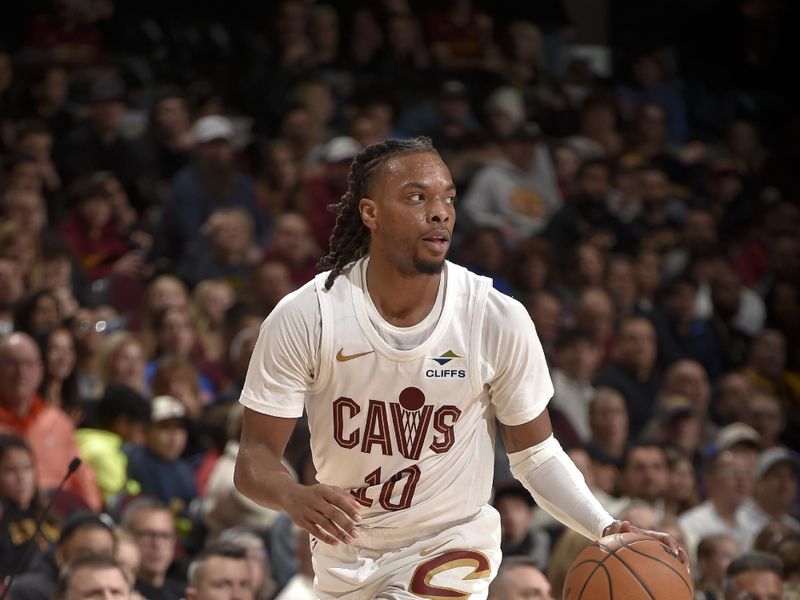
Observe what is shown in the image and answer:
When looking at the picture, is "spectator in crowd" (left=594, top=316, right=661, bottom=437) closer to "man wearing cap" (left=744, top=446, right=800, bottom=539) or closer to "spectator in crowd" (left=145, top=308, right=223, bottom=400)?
"man wearing cap" (left=744, top=446, right=800, bottom=539)

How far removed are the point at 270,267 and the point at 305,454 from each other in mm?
1872

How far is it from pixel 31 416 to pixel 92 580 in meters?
1.85

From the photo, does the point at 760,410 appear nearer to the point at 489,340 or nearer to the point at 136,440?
the point at 136,440

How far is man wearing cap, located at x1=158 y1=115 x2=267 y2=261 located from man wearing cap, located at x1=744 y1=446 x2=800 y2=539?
3.60m

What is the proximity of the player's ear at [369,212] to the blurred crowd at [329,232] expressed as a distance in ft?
6.17

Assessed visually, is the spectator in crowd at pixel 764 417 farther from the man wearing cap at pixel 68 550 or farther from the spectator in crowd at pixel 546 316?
Answer: the man wearing cap at pixel 68 550

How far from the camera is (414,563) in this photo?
151 inches

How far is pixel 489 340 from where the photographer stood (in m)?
3.95

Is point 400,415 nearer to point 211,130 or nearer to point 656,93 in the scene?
point 211,130

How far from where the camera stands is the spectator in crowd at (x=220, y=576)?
230 inches

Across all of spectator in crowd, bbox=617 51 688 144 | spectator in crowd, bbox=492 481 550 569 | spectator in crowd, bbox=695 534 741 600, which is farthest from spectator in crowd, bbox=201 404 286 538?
spectator in crowd, bbox=617 51 688 144

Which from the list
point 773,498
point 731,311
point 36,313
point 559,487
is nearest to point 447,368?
point 559,487

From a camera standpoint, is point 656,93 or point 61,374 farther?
point 656,93

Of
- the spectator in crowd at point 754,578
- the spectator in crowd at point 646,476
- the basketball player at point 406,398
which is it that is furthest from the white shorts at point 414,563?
the spectator in crowd at point 646,476
